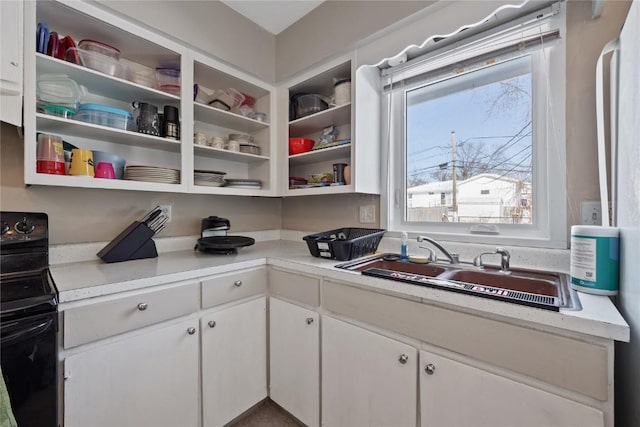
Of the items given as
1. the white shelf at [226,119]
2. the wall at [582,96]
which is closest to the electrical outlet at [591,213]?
the wall at [582,96]

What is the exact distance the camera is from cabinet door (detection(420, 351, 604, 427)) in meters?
0.72

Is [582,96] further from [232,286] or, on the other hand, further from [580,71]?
[232,286]

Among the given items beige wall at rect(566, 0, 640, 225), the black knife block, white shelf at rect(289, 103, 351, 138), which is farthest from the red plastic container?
beige wall at rect(566, 0, 640, 225)

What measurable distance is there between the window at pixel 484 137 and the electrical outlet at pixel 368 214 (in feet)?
Answer: 0.36

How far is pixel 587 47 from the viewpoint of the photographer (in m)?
1.11

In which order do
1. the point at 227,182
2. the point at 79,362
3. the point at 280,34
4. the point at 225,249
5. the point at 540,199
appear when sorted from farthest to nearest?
the point at 280,34, the point at 227,182, the point at 225,249, the point at 540,199, the point at 79,362

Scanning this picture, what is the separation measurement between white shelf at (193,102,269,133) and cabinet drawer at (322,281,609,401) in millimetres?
1426

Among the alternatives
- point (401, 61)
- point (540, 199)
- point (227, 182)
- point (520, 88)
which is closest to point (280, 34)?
point (401, 61)

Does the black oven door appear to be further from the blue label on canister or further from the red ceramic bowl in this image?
the blue label on canister

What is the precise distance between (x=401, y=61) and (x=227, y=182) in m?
1.40

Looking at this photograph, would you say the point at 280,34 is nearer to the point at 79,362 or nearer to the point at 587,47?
the point at 587,47

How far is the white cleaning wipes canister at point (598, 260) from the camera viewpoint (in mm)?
858

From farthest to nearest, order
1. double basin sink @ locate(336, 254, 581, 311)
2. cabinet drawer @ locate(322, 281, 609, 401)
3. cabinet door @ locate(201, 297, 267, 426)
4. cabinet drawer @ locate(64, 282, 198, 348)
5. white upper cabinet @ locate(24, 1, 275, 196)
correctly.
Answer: cabinet door @ locate(201, 297, 267, 426) → white upper cabinet @ locate(24, 1, 275, 196) → cabinet drawer @ locate(64, 282, 198, 348) → double basin sink @ locate(336, 254, 581, 311) → cabinet drawer @ locate(322, 281, 609, 401)

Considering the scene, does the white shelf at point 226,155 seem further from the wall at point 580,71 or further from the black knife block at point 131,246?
the wall at point 580,71
